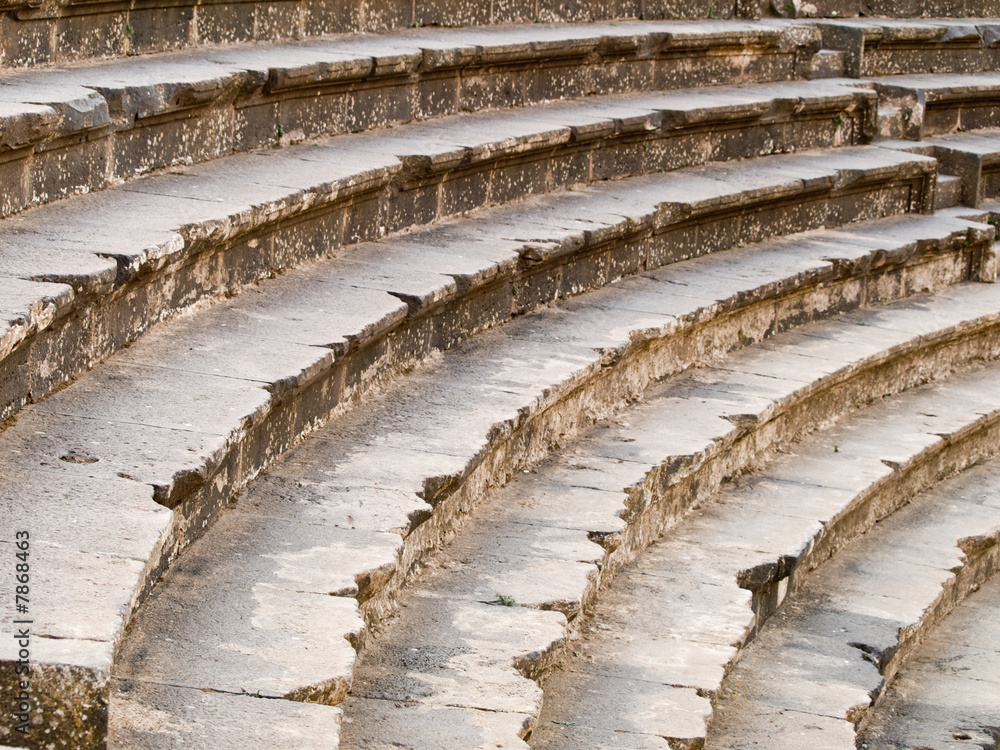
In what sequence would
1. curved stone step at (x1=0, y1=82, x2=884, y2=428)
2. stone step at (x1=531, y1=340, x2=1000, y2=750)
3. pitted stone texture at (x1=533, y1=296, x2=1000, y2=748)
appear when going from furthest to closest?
pitted stone texture at (x1=533, y1=296, x2=1000, y2=748)
stone step at (x1=531, y1=340, x2=1000, y2=750)
curved stone step at (x1=0, y1=82, x2=884, y2=428)

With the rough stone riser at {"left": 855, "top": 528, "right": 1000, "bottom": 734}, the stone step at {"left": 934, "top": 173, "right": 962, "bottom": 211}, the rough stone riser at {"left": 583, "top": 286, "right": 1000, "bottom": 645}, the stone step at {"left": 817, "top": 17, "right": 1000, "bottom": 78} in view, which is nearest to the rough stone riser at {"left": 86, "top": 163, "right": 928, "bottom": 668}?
the rough stone riser at {"left": 583, "top": 286, "right": 1000, "bottom": 645}

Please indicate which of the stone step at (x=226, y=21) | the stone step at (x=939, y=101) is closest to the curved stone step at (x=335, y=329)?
the stone step at (x=939, y=101)

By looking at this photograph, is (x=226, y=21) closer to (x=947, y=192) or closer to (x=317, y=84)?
(x=317, y=84)

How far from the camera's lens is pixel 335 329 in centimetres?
418

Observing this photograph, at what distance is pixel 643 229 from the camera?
6.36 m

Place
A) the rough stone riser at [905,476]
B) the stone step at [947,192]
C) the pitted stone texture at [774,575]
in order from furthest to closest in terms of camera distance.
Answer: the stone step at [947,192] → the rough stone riser at [905,476] → the pitted stone texture at [774,575]

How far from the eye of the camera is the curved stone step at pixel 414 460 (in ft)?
9.39

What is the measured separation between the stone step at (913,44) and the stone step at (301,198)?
983 millimetres

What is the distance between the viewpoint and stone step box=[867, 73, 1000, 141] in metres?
9.09

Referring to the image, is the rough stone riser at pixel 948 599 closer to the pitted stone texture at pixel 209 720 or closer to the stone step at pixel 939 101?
the pitted stone texture at pixel 209 720

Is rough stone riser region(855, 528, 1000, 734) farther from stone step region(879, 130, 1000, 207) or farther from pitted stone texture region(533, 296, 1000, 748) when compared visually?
stone step region(879, 130, 1000, 207)

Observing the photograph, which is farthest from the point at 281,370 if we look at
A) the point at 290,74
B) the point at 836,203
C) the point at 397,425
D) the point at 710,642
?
the point at 836,203

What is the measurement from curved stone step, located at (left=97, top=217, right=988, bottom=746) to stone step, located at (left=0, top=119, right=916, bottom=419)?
615 millimetres

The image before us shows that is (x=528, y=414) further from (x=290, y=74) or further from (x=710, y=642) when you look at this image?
(x=290, y=74)
